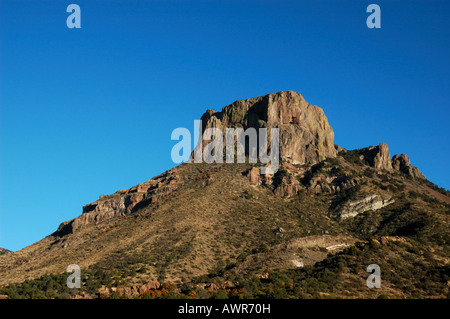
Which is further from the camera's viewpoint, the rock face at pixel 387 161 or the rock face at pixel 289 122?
the rock face at pixel 387 161

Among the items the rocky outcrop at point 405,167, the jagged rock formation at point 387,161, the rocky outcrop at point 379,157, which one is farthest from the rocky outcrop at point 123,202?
the rocky outcrop at point 405,167

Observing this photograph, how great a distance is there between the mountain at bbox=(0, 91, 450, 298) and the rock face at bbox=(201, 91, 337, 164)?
44 cm

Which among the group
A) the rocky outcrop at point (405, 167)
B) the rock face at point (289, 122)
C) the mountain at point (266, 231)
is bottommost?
the mountain at point (266, 231)

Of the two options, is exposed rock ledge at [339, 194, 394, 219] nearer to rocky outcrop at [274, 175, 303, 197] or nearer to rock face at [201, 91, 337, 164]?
rocky outcrop at [274, 175, 303, 197]

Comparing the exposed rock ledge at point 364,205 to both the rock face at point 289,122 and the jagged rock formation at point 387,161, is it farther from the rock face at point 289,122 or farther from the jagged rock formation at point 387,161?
the jagged rock formation at point 387,161

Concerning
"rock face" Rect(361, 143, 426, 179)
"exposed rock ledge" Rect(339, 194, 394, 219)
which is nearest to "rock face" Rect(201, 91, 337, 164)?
"rock face" Rect(361, 143, 426, 179)

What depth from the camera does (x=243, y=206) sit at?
118125 mm

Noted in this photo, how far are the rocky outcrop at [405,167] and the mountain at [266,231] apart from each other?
1.24 ft

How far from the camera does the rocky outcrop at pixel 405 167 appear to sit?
6373 inches

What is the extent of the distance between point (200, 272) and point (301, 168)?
6501cm

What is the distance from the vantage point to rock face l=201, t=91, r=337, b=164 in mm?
147875

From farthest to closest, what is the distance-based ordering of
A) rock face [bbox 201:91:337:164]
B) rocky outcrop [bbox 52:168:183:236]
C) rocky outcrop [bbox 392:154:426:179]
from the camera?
rocky outcrop [bbox 392:154:426:179]
rock face [bbox 201:91:337:164]
rocky outcrop [bbox 52:168:183:236]
